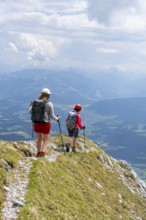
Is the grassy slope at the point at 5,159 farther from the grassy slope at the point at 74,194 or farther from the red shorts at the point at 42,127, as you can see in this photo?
the red shorts at the point at 42,127

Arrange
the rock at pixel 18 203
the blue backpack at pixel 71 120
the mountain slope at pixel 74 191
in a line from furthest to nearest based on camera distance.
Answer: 1. the blue backpack at pixel 71 120
2. the mountain slope at pixel 74 191
3. the rock at pixel 18 203

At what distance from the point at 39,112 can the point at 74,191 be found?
556 cm

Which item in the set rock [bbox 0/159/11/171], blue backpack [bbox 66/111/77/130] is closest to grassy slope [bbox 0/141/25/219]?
rock [bbox 0/159/11/171]

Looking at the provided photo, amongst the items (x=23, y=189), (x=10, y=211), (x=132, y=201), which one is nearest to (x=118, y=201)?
(x=132, y=201)

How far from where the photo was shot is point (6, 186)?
1619 centimetres

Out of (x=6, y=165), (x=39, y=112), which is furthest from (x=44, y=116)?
(x=6, y=165)

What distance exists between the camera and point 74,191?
18.7 meters

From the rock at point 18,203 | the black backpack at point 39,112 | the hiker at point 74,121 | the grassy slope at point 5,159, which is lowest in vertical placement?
the rock at point 18,203

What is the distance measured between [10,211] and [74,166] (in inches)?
489

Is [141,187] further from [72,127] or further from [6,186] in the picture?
[6,186]

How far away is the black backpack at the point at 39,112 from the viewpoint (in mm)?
21148

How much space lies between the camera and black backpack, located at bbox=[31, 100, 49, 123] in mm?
21148

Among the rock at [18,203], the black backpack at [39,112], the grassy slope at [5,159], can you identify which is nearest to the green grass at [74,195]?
the rock at [18,203]

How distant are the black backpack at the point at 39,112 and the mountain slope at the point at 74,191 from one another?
8.56 ft
